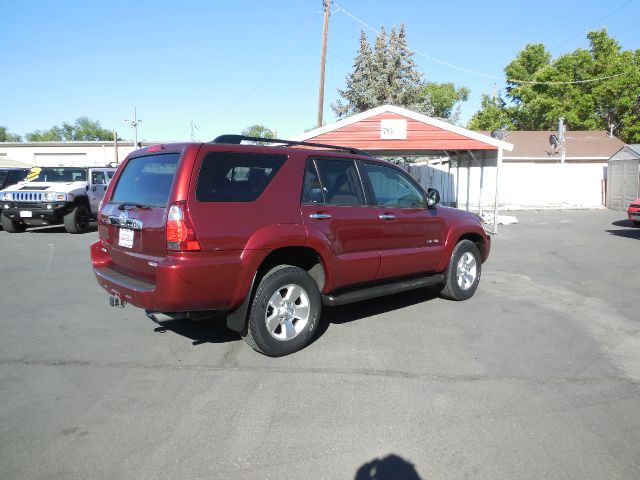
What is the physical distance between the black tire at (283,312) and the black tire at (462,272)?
2.31 meters

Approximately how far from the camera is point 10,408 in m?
3.45

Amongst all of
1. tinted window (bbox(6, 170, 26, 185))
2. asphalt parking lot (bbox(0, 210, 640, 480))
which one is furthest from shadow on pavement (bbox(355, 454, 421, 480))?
tinted window (bbox(6, 170, 26, 185))

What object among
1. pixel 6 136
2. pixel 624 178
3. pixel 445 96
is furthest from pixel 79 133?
pixel 624 178

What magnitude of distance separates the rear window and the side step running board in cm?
180

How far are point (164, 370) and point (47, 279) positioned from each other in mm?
4596

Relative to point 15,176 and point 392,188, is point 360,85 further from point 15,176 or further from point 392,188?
point 392,188

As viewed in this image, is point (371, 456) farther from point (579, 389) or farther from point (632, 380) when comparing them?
point (632, 380)

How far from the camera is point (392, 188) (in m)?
5.64

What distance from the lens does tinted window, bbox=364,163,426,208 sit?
5.40m

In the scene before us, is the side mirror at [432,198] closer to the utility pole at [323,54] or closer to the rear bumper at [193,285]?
the rear bumper at [193,285]

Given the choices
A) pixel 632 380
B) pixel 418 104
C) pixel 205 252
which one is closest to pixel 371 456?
pixel 205 252

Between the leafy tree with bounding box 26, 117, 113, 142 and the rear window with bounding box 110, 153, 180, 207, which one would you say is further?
the leafy tree with bounding box 26, 117, 113, 142

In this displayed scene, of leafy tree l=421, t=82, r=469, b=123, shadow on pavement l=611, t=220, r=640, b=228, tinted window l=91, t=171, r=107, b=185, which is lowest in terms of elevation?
shadow on pavement l=611, t=220, r=640, b=228

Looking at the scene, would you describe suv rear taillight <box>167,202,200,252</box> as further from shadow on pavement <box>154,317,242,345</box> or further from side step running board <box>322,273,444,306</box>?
side step running board <box>322,273,444,306</box>
